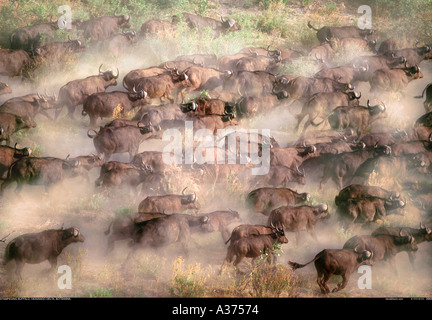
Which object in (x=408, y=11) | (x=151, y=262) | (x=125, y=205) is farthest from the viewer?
(x=408, y=11)

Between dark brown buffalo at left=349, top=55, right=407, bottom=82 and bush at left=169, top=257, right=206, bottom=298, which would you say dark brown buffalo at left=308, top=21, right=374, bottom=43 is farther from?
bush at left=169, top=257, right=206, bottom=298

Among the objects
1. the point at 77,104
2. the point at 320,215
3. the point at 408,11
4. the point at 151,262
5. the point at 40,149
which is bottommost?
the point at 151,262

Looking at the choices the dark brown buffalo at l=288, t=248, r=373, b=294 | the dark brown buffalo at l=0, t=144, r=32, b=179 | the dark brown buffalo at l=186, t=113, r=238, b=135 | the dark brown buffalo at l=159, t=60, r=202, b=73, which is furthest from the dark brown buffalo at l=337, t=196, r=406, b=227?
the dark brown buffalo at l=159, t=60, r=202, b=73

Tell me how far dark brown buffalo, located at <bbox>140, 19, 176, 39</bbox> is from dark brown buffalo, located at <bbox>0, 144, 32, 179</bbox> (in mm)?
9143

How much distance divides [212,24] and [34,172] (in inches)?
507

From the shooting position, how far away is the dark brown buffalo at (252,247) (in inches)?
417

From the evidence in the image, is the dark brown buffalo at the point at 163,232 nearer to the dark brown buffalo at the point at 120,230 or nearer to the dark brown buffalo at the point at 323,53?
the dark brown buffalo at the point at 120,230

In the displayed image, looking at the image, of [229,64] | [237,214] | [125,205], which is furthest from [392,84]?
[125,205]

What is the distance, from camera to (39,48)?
1806 cm

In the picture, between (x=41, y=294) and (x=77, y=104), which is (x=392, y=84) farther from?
(x=41, y=294)

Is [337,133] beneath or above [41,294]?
above

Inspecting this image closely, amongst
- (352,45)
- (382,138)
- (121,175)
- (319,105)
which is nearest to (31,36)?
(121,175)

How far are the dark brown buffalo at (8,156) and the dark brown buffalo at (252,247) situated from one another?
5556mm

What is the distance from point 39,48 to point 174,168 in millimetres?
8198
